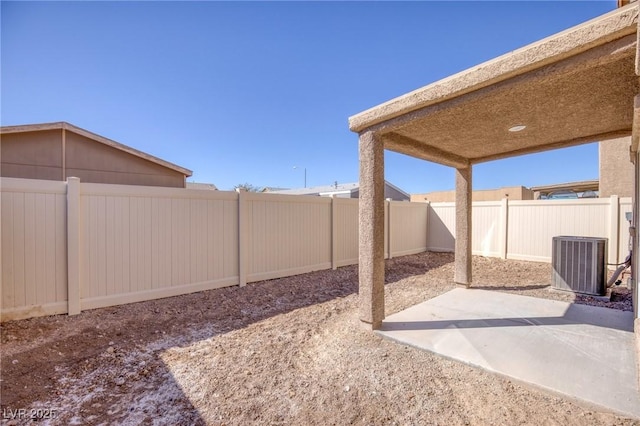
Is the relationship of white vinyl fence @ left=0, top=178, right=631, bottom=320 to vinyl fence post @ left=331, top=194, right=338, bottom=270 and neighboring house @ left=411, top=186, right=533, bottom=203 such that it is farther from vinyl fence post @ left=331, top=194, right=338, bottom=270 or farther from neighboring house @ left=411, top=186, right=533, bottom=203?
neighboring house @ left=411, top=186, right=533, bottom=203

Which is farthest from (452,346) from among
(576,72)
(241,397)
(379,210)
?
(576,72)

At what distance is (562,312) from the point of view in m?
4.19

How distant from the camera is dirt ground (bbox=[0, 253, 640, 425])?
2139 mm

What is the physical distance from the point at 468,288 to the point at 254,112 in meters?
10.4

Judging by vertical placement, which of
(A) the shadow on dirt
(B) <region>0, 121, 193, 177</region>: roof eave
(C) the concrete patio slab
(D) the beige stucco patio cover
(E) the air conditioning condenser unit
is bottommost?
(A) the shadow on dirt

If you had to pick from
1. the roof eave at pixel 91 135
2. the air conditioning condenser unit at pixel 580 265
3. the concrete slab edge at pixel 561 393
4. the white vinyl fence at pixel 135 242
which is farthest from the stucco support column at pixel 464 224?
the roof eave at pixel 91 135

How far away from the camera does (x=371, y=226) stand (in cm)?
353

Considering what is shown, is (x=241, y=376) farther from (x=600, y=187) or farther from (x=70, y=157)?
(x=600, y=187)

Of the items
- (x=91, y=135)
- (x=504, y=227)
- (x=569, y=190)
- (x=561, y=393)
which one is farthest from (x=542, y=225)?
(x=569, y=190)

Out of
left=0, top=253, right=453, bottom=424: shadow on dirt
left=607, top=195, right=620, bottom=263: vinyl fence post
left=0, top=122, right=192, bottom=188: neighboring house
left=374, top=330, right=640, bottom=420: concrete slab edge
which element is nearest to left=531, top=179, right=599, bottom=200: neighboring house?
left=607, top=195, right=620, bottom=263: vinyl fence post

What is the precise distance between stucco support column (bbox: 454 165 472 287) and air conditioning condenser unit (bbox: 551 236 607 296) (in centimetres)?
173

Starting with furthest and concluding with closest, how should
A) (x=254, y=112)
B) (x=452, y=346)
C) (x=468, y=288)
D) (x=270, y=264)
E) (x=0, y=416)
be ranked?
(x=254, y=112)
(x=270, y=264)
(x=468, y=288)
(x=452, y=346)
(x=0, y=416)

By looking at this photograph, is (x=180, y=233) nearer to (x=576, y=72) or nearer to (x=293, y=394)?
(x=293, y=394)

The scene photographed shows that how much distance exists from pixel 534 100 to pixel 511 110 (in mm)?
256
